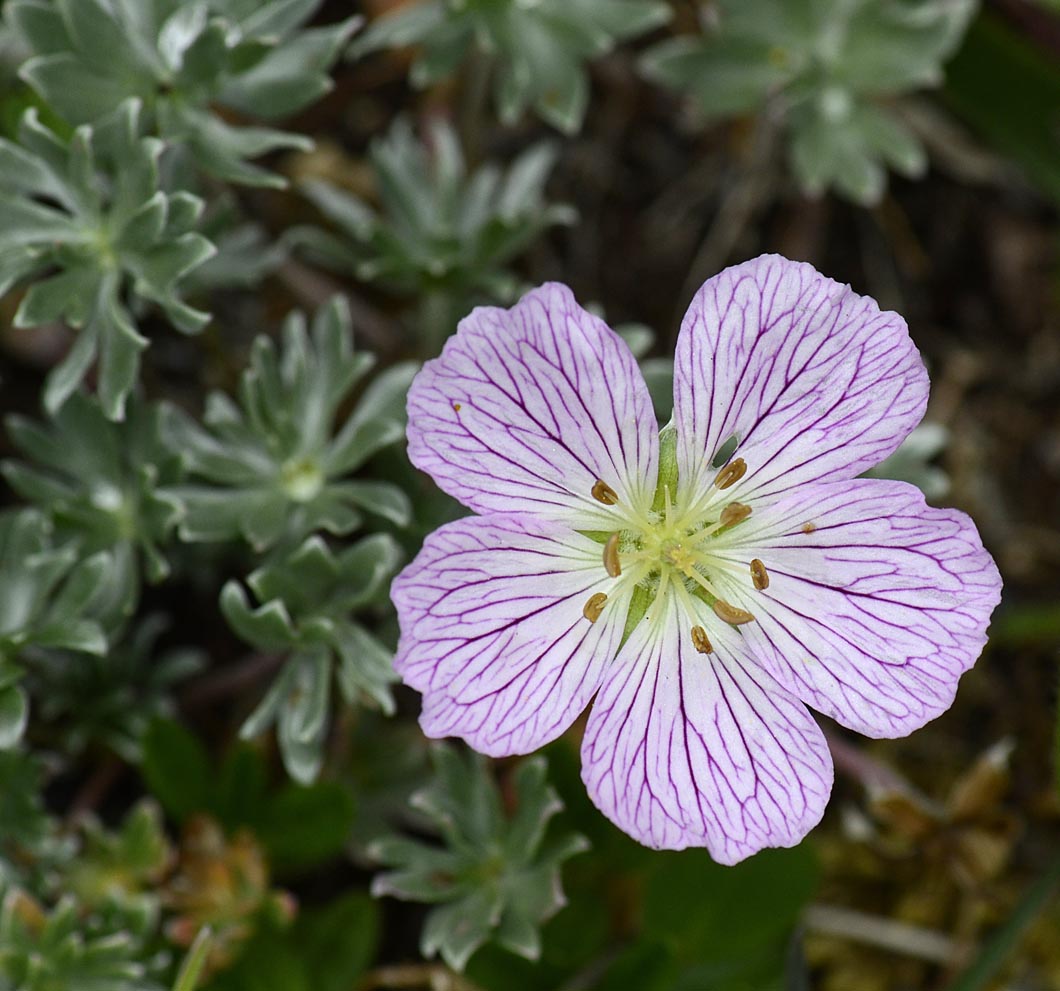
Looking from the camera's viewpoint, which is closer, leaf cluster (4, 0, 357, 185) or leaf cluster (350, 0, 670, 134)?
leaf cluster (4, 0, 357, 185)

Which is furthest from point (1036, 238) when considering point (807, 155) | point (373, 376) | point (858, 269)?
point (373, 376)

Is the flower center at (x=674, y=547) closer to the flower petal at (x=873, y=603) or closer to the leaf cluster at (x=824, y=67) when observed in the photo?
the flower petal at (x=873, y=603)

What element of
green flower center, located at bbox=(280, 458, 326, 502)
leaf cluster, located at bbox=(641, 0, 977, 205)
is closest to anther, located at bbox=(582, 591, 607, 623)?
green flower center, located at bbox=(280, 458, 326, 502)

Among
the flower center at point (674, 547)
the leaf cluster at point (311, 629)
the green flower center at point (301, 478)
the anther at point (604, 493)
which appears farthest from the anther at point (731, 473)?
the green flower center at point (301, 478)

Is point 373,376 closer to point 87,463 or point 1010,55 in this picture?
point 87,463

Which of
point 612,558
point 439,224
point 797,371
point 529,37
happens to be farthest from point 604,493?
point 529,37

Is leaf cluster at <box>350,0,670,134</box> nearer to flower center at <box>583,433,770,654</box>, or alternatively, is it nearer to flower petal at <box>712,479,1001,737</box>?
flower center at <box>583,433,770,654</box>
